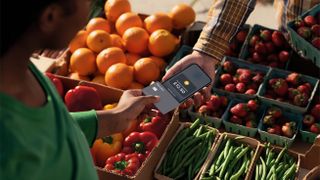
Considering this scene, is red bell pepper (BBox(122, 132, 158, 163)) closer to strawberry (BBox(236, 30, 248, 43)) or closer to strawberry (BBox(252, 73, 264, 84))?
strawberry (BBox(252, 73, 264, 84))

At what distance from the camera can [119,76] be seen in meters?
2.94

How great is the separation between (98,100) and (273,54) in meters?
1.20

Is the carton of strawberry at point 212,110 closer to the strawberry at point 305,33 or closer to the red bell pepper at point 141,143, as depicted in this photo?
the red bell pepper at point 141,143

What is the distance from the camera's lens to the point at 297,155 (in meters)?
2.60

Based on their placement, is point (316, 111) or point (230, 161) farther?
point (316, 111)

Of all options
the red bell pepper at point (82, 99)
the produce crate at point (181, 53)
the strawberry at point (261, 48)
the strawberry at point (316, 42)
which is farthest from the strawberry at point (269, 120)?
the red bell pepper at point (82, 99)

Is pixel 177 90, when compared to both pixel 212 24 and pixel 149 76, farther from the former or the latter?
pixel 149 76

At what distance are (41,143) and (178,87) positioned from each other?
119cm

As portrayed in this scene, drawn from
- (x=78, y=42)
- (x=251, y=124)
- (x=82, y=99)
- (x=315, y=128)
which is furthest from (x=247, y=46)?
(x=82, y=99)

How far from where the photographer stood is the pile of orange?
3.02 meters

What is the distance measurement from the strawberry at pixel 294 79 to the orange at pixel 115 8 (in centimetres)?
118

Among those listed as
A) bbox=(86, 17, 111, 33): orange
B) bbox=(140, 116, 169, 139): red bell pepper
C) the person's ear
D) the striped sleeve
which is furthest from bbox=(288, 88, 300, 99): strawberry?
the person's ear

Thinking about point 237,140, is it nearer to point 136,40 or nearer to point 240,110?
point 240,110

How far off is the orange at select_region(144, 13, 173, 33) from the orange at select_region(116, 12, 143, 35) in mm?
59
